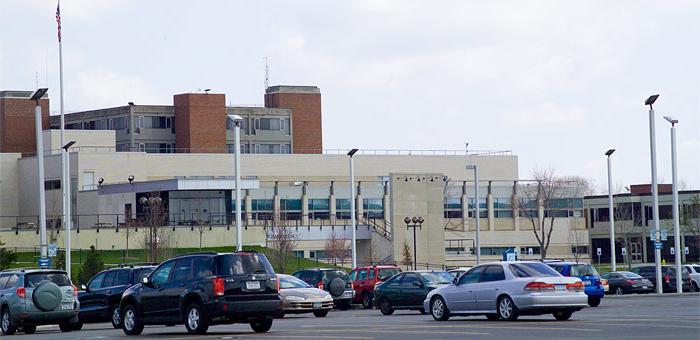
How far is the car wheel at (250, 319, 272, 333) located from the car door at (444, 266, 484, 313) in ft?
17.6

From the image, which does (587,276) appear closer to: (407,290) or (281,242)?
(407,290)

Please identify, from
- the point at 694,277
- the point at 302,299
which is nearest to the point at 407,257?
the point at 694,277

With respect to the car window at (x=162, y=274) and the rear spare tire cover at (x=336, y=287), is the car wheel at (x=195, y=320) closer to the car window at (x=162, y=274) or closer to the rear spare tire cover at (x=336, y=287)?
the car window at (x=162, y=274)

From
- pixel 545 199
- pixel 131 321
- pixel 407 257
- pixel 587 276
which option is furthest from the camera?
pixel 545 199

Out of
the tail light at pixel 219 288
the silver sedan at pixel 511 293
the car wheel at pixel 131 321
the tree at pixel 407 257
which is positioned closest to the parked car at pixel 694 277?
the tree at pixel 407 257

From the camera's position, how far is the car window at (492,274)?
30.7 m

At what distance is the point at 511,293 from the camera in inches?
1185

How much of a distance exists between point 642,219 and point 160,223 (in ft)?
160

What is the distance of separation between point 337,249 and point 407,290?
170ft

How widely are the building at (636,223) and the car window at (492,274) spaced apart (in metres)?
75.6

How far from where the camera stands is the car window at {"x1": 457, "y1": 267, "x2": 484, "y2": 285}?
1240 inches

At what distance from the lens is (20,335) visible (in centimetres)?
3256

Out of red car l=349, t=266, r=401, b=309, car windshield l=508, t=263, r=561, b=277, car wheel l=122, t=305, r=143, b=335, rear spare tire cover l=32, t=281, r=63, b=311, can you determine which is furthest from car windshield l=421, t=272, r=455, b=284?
car wheel l=122, t=305, r=143, b=335

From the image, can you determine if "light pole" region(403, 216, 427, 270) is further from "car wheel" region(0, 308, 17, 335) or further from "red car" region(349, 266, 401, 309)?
"car wheel" region(0, 308, 17, 335)
